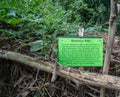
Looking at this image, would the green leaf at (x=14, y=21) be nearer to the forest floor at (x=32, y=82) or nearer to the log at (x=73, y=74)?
the forest floor at (x=32, y=82)

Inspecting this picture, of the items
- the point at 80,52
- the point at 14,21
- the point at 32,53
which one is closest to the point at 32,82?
the point at 32,53

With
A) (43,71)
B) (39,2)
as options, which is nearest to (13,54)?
(43,71)

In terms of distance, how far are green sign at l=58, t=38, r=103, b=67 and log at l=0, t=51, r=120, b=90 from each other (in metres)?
0.06

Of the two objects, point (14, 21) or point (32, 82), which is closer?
point (32, 82)

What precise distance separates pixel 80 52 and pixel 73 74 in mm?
135

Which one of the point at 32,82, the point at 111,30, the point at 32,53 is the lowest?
the point at 32,82

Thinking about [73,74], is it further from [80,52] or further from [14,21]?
[14,21]

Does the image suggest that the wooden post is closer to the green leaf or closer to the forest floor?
the forest floor

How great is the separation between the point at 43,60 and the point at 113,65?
461 millimetres

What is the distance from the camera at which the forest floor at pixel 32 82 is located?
1384 millimetres

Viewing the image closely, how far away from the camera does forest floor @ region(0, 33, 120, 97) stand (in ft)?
4.54

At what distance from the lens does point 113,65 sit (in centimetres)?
150

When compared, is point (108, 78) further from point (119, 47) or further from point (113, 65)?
point (119, 47)

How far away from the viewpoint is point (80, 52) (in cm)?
133
